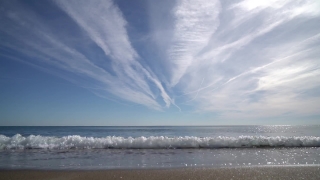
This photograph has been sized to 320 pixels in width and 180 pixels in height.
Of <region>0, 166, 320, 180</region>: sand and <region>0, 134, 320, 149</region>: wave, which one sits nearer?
<region>0, 166, 320, 180</region>: sand

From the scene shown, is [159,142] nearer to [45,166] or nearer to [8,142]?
[45,166]

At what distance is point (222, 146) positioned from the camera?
14.1 metres

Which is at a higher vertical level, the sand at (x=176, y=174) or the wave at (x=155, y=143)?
the wave at (x=155, y=143)

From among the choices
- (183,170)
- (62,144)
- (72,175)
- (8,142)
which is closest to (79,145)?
(62,144)

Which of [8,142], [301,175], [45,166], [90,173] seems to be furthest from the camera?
[8,142]

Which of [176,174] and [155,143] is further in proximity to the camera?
[155,143]

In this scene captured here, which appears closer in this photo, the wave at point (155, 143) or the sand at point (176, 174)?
the sand at point (176, 174)

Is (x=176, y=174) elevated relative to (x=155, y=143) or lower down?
lower down

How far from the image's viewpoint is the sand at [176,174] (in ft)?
21.1

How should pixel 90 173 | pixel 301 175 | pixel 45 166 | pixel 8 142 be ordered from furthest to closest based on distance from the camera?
pixel 8 142 < pixel 45 166 < pixel 90 173 < pixel 301 175

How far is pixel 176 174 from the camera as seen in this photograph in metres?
6.76

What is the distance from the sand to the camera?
6.44 m

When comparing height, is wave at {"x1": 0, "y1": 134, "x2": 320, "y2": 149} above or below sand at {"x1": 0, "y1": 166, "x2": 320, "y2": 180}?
above

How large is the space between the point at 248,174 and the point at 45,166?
8.03 m
